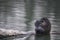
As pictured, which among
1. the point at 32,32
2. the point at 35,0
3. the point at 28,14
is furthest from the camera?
the point at 35,0

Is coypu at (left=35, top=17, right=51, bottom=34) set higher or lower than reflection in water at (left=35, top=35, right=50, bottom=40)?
higher

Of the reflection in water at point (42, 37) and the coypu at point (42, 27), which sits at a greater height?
the coypu at point (42, 27)

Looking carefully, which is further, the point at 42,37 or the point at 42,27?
the point at 42,27

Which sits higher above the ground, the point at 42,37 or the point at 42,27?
the point at 42,27

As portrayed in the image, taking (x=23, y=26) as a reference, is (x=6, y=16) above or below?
above

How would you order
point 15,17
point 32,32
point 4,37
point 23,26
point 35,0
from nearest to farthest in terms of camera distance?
point 4,37, point 32,32, point 23,26, point 15,17, point 35,0

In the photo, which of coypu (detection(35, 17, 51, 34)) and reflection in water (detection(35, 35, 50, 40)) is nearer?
reflection in water (detection(35, 35, 50, 40))

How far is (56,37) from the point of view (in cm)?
595

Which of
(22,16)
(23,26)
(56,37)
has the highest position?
(22,16)

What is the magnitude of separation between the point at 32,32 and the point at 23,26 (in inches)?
28.2

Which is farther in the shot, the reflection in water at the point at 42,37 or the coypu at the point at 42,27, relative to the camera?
the coypu at the point at 42,27

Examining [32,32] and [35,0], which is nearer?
[32,32]

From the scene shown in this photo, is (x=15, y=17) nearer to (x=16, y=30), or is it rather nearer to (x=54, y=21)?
(x=54, y=21)

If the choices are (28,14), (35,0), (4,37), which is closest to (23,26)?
(4,37)
